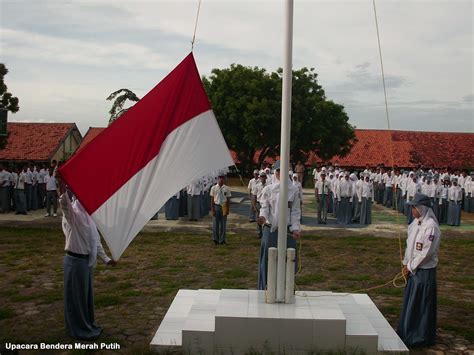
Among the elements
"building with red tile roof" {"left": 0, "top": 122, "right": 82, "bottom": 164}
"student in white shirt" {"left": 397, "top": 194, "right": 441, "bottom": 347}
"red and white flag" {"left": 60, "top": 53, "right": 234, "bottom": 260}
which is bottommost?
"student in white shirt" {"left": 397, "top": 194, "right": 441, "bottom": 347}

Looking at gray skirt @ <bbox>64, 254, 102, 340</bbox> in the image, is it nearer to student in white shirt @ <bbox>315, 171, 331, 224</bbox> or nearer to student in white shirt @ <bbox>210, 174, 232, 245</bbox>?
student in white shirt @ <bbox>210, 174, 232, 245</bbox>

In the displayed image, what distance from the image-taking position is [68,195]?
5.51m

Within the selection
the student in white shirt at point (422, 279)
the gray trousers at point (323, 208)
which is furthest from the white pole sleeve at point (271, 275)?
the gray trousers at point (323, 208)

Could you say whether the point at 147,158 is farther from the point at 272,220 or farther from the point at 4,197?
the point at 4,197

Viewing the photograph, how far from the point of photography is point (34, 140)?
38781 mm

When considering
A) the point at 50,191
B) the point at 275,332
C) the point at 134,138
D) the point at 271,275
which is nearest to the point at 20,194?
the point at 50,191

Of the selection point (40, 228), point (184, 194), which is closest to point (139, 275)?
point (40, 228)

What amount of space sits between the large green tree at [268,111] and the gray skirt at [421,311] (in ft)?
90.2

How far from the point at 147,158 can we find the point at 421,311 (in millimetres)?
3587

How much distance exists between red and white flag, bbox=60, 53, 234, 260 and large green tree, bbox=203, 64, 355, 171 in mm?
27587

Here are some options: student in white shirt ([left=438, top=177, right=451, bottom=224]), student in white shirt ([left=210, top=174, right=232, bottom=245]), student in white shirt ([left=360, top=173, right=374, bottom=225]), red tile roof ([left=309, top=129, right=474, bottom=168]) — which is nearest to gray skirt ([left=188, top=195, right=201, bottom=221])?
student in white shirt ([left=210, top=174, right=232, bottom=245])

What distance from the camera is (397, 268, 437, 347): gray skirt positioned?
5.68 meters

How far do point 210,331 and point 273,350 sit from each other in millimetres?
662

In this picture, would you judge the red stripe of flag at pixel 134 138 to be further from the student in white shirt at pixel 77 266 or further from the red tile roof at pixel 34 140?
the red tile roof at pixel 34 140
